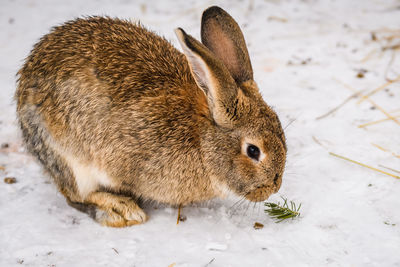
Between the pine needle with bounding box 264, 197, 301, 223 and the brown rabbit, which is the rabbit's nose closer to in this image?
the brown rabbit

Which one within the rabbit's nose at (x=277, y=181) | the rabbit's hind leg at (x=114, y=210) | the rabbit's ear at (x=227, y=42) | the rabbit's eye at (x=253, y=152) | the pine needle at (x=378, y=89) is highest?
the rabbit's ear at (x=227, y=42)

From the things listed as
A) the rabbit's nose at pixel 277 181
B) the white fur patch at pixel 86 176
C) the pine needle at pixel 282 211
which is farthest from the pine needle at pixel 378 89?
the white fur patch at pixel 86 176

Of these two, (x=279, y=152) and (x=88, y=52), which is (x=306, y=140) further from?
(x=88, y=52)

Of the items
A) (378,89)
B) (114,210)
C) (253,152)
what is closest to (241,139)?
(253,152)

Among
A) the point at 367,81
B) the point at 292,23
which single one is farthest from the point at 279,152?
the point at 292,23

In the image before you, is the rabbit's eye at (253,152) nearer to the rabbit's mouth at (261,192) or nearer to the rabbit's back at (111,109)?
the rabbit's mouth at (261,192)

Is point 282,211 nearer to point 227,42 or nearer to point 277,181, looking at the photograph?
point 277,181

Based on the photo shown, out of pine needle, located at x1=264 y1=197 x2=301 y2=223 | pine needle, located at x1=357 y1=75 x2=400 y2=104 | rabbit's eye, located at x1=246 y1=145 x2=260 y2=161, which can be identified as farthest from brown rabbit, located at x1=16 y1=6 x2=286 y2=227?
pine needle, located at x1=357 y1=75 x2=400 y2=104
